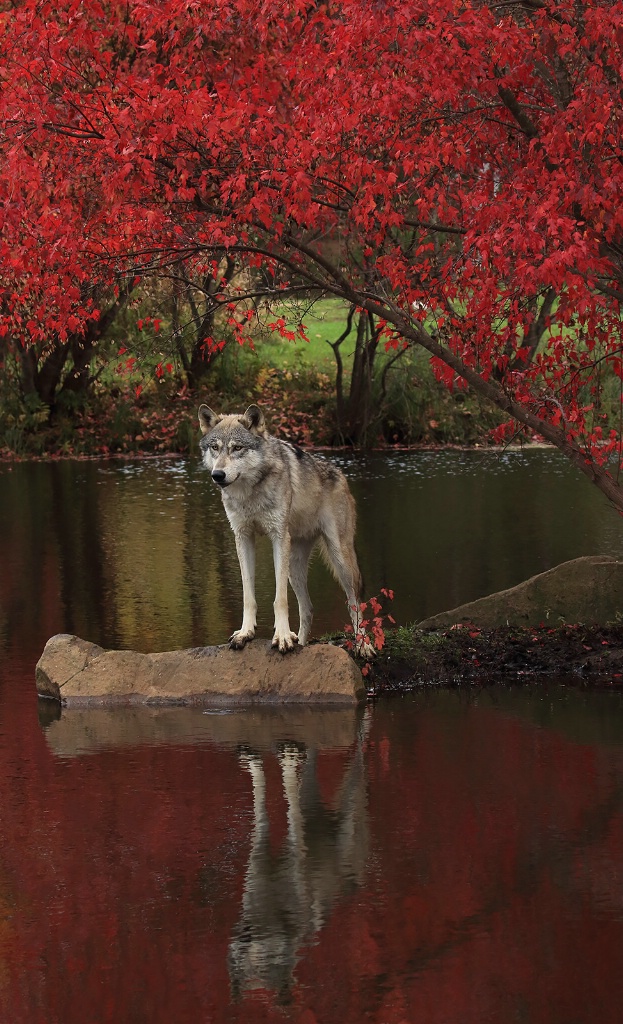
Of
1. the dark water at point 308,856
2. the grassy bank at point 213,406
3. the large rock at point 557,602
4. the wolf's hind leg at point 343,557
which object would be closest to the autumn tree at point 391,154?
the large rock at point 557,602

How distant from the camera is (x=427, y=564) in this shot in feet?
67.5

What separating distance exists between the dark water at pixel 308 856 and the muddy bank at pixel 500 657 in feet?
1.70

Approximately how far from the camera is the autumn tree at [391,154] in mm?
12094

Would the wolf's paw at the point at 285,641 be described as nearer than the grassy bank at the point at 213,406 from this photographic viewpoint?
Yes

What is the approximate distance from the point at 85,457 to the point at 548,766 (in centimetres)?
2815

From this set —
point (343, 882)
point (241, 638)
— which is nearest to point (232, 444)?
point (241, 638)

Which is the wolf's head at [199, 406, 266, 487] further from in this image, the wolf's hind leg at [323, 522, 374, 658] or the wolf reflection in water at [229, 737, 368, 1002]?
the wolf reflection in water at [229, 737, 368, 1002]

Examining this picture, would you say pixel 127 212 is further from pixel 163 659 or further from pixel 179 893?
pixel 179 893

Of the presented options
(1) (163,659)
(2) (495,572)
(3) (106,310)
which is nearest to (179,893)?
(1) (163,659)

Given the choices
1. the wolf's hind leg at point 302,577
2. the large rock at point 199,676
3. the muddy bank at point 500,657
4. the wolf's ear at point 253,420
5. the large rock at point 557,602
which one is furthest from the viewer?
the large rock at point 557,602

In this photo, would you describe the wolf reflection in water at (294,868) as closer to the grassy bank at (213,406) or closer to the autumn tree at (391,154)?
the autumn tree at (391,154)

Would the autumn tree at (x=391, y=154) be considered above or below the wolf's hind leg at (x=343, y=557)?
above

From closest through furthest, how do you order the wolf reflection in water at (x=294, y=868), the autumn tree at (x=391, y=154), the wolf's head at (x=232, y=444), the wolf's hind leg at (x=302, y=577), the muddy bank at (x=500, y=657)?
the wolf reflection in water at (x=294, y=868), the autumn tree at (x=391, y=154), the wolf's head at (x=232, y=444), the muddy bank at (x=500, y=657), the wolf's hind leg at (x=302, y=577)

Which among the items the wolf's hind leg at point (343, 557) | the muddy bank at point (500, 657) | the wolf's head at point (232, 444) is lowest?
the muddy bank at point (500, 657)
